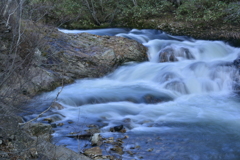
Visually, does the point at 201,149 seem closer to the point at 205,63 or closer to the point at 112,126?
the point at 112,126

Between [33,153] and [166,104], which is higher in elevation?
[33,153]

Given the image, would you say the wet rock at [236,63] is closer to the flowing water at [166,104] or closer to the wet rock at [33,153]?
the flowing water at [166,104]

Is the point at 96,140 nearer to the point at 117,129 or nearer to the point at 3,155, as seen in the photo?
the point at 117,129

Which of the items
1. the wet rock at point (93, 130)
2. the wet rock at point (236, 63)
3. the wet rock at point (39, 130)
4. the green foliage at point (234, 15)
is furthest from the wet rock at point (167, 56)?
the wet rock at point (39, 130)

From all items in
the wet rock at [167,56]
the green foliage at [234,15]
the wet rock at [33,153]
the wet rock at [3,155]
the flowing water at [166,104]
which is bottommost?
the flowing water at [166,104]

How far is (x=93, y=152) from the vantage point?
5328 millimetres

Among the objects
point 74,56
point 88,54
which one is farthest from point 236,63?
point 74,56

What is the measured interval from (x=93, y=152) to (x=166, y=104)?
3864 millimetres

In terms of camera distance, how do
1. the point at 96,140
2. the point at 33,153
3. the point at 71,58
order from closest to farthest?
1. the point at 33,153
2. the point at 96,140
3. the point at 71,58

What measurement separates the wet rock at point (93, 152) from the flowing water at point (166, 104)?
0.68 ft

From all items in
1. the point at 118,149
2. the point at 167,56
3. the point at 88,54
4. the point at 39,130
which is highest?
the point at 88,54

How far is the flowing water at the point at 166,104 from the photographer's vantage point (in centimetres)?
603

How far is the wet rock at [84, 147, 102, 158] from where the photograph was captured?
526 centimetres

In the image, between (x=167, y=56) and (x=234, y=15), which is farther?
(x=234, y=15)
